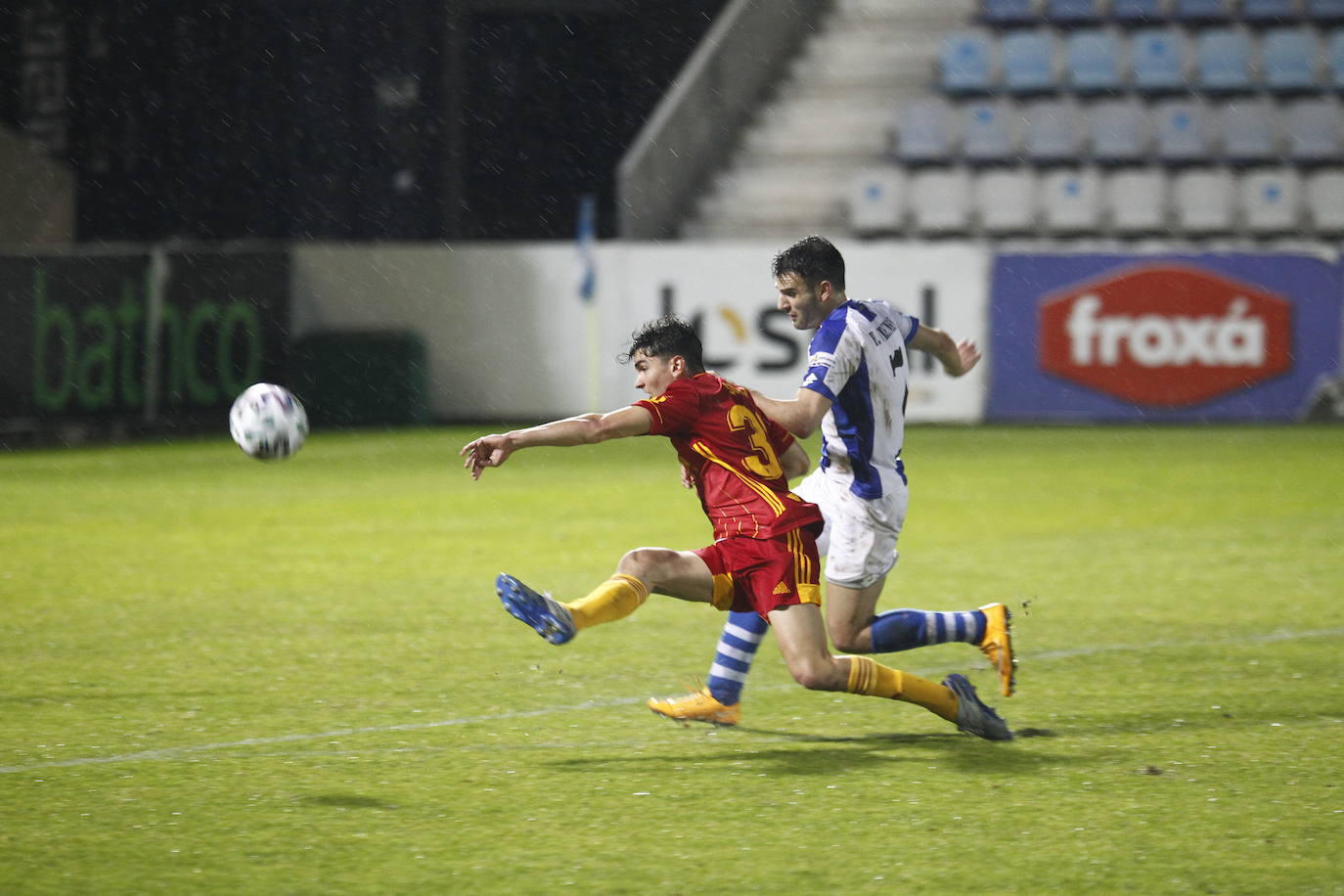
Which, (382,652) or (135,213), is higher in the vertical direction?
(135,213)

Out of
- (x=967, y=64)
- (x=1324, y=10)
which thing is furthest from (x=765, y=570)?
(x=1324, y=10)

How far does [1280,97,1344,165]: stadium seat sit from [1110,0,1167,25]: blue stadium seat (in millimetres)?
2063

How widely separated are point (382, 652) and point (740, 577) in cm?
236

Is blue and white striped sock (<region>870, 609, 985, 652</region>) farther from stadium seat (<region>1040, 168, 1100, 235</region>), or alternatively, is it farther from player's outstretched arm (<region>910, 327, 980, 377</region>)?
stadium seat (<region>1040, 168, 1100, 235</region>)

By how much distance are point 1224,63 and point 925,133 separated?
3570 mm

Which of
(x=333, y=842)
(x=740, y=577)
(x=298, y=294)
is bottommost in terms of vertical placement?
(x=333, y=842)

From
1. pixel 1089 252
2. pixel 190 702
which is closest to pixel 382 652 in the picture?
pixel 190 702

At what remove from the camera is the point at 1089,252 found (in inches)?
721

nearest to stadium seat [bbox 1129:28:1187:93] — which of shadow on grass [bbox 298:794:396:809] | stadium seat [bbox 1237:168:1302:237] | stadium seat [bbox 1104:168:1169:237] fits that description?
stadium seat [bbox 1104:168:1169:237]

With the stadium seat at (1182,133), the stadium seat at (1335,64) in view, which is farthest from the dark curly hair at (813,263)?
the stadium seat at (1335,64)

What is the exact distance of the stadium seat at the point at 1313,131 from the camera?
21.0 meters

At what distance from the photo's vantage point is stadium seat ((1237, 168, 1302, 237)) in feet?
67.1

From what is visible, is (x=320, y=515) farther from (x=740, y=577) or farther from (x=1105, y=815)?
(x=1105, y=815)

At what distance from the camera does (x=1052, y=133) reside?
71.4ft
